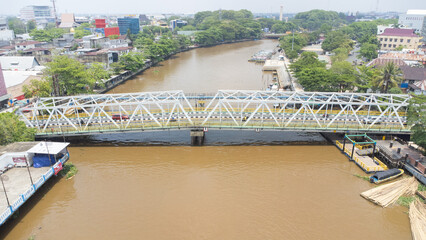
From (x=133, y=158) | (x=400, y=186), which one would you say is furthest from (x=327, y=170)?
(x=133, y=158)

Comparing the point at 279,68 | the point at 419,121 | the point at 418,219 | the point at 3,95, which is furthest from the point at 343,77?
the point at 3,95

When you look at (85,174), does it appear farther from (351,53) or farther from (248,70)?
(351,53)

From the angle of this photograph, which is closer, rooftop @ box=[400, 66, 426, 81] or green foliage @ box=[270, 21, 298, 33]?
rooftop @ box=[400, 66, 426, 81]

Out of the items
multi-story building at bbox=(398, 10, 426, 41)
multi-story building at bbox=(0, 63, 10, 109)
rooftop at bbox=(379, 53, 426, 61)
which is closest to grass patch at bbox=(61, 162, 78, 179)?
multi-story building at bbox=(0, 63, 10, 109)

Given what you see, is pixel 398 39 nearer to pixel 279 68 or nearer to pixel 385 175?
pixel 279 68

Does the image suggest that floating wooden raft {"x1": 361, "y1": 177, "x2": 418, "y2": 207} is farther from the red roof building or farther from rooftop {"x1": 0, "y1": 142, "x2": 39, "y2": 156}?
the red roof building
